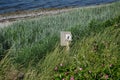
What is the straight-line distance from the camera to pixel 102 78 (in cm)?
589

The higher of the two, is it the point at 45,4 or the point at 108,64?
the point at 108,64

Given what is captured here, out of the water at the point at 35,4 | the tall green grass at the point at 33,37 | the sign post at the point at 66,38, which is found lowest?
the water at the point at 35,4

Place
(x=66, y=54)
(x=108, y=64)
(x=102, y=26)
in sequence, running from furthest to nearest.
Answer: (x=102, y=26) < (x=66, y=54) < (x=108, y=64)

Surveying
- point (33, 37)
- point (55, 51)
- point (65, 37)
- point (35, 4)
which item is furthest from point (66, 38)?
point (35, 4)

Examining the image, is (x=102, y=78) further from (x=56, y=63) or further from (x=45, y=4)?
(x=45, y=4)

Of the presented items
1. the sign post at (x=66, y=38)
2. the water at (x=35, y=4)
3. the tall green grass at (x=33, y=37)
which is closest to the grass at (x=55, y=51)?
the tall green grass at (x=33, y=37)

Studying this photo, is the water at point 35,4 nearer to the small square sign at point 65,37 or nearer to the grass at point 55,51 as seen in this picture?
the grass at point 55,51

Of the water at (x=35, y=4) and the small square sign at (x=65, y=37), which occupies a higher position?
the small square sign at (x=65, y=37)

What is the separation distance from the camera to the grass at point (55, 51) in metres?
6.47

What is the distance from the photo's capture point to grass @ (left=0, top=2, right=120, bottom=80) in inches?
255

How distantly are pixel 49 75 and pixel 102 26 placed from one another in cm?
444

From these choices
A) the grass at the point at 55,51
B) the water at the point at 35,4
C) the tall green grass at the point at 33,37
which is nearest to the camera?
the grass at the point at 55,51

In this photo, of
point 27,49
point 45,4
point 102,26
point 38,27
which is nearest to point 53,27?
point 38,27

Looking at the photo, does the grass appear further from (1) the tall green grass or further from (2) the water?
(2) the water
